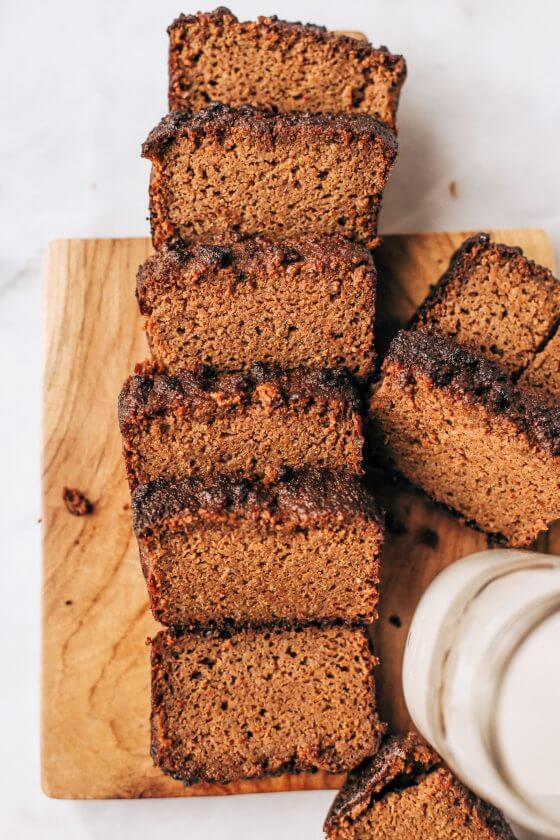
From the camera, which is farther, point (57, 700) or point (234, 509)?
point (57, 700)

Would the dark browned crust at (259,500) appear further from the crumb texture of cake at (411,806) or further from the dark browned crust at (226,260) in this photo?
the crumb texture of cake at (411,806)

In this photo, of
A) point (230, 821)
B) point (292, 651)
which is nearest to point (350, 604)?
point (292, 651)

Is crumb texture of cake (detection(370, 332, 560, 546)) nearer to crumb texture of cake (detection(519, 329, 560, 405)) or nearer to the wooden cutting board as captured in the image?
the wooden cutting board

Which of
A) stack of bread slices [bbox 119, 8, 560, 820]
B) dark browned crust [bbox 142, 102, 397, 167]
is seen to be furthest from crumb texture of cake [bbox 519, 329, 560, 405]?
dark browned crust [bbox 142, 102, 397, 167]

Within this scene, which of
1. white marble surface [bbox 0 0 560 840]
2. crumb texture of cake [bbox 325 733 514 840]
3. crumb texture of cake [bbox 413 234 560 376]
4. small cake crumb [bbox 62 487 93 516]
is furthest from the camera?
white marble surface [bbox 0 0 560 840]

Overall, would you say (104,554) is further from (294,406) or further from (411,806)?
(411,806)

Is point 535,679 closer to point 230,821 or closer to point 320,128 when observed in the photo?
point 230,821
